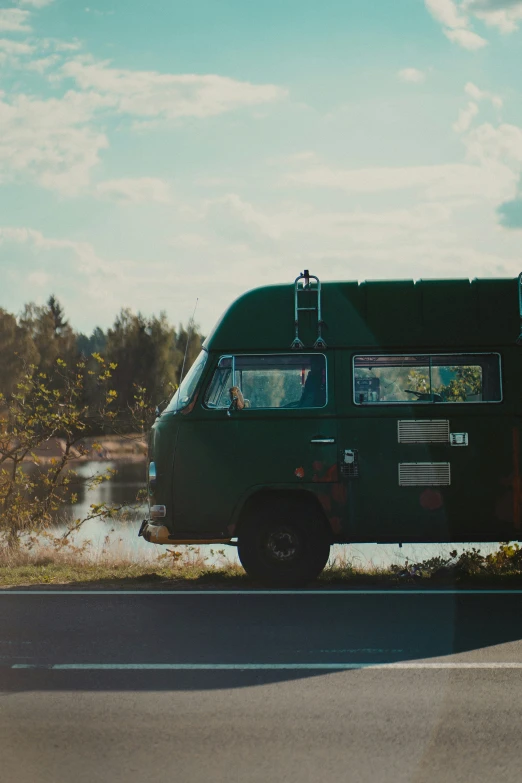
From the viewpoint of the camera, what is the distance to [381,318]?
10492 millimetres

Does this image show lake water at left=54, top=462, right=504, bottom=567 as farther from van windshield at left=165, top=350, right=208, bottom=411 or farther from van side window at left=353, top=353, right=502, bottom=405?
van windshield at left=165, top=350, right=208, bottom=411

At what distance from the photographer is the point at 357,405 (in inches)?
409

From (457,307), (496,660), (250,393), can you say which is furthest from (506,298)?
(496,660)

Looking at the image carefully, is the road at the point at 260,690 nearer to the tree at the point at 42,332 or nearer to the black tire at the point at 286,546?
the black tire at the point at 286,546

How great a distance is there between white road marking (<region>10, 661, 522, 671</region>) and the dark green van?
3454 mm

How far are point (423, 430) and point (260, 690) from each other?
474 cm

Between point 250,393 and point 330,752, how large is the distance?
5.78m

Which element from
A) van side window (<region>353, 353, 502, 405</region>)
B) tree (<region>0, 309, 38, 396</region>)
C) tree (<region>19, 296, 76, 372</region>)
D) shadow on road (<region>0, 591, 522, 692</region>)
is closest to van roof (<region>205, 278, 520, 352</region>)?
van side window (<region>353, 353, 502, 405</region>)

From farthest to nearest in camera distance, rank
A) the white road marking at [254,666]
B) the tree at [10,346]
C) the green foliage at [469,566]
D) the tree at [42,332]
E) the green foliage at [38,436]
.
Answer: the tree at [42,332]
the tree at [10,346]
the green foliage at [38,436]
the green foliage at [469,566]
the white road marking at [254,666]

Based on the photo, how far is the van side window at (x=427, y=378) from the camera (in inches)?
411

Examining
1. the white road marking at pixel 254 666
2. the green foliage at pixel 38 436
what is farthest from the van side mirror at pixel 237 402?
the green foliage at pixel 38 436

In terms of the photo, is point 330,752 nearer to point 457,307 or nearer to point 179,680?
point 179,680

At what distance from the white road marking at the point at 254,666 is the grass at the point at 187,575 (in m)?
3.52

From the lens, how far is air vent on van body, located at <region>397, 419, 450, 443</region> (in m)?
10.4
